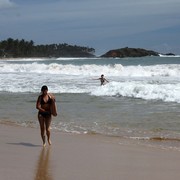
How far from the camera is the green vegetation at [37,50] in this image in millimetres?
145000

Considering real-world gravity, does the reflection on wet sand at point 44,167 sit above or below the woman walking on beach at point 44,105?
below

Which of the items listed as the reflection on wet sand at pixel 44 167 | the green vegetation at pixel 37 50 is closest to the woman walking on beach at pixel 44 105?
the reflection on wet sand at pixel 44 167

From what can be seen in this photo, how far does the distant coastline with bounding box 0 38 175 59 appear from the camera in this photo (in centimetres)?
12438

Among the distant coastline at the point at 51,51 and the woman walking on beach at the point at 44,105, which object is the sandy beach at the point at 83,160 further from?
the distant coastline at the point at 51,51

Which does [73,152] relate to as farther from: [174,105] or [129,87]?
[129,87]

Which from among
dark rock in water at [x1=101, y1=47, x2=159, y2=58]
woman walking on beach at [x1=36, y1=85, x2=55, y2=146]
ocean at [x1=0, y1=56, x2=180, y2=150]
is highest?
dark rock in water at [x1=101, y1=47, x2=159, y2=58]

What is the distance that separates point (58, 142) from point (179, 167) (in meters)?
3.06

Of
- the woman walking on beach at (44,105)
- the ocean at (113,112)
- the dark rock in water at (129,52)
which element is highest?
the dark rock in water at (129,52)

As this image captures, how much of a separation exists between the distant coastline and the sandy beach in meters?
111

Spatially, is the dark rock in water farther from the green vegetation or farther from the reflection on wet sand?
the reflection on wet sand

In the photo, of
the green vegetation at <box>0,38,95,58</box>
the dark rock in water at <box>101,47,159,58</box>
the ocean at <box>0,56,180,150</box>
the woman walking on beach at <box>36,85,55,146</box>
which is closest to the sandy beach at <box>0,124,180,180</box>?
the woman walking on beach at <box>36,85,55,146</box>

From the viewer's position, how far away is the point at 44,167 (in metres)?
6.88

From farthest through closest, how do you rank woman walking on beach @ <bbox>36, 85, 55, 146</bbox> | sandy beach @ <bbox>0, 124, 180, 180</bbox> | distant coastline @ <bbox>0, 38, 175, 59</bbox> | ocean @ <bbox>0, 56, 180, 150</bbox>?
distant coastline @ <bbox>0, 38, 175, 59</bbox> < ocean @ <bbox>0, 56, 180, 150</bbox> < woman walking on beach @ <bbox>36, 85, 55, 146</bbox> < sandy beach @ <bbox>0, 124, 180, 180</bbox>

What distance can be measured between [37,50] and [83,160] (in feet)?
519
